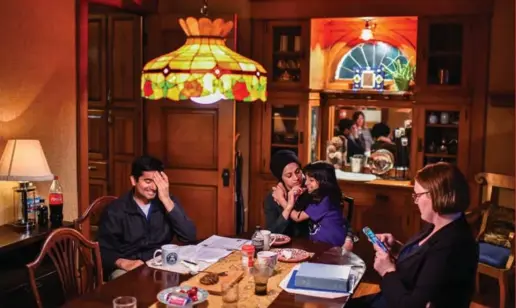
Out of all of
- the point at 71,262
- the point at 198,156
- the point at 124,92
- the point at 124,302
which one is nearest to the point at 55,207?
the point at 71,262

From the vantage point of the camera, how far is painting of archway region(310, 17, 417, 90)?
5.44 meters

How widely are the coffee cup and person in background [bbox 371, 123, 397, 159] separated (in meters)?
2.96

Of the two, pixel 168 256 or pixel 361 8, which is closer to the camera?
pixel 168 256

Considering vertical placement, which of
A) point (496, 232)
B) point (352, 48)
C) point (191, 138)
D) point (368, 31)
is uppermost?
point (368, 31)

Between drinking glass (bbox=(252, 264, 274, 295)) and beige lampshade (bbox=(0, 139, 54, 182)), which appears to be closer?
drinking glass (bbox=(252, 264, 274, 295))

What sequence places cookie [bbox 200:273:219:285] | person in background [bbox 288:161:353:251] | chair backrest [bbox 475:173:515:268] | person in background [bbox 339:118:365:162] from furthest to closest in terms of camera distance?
person in background [bbox 339:118:365:162], chair backrest [bbox 475:173:515:268], person in background [bbox 288:161:353:251], cookie [bbox 200:273:219:285]

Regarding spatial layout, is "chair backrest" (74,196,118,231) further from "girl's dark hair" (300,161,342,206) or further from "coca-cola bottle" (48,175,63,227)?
"girl's dark hair" (300,161,342,206)

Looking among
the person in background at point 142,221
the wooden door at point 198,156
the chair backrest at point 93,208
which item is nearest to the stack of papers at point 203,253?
the person in background at point 142,221

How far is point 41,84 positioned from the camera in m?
3.97

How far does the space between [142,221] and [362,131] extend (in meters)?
2.89

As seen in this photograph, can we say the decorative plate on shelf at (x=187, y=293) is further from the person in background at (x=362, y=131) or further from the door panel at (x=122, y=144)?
the person in background at (x=362, y=131)

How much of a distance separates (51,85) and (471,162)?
3113 mm

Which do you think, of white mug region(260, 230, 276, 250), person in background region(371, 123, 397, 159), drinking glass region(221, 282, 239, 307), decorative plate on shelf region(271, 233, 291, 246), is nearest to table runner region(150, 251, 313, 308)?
drinking glass region(221, 282, 239, 307)

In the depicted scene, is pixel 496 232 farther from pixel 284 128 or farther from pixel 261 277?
pixel 261 277
